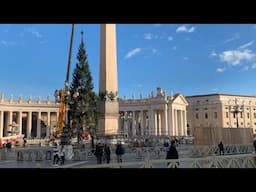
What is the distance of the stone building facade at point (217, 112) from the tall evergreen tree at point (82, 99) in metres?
49.4

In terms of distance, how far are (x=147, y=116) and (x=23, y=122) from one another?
28.8m

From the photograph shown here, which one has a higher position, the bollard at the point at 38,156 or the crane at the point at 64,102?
the crane at the point at 64,102

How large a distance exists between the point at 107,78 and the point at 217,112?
72372mm

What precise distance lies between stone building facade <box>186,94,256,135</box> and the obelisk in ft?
218

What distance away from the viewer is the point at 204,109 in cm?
9250

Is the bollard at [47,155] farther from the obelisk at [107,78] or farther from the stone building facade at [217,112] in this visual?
the stone building facade at [217,112]

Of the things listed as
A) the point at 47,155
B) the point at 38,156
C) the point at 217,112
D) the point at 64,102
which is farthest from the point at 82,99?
the point at 217,112

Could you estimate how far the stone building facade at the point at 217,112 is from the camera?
291 feet

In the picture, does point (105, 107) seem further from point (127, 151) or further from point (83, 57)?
point (83, 57)

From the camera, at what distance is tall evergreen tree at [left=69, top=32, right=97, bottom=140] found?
134ft

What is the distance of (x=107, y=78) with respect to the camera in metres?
22.2

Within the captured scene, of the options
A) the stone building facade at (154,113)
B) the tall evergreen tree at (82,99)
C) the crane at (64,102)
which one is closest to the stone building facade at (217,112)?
the stone building facade at (154,113)

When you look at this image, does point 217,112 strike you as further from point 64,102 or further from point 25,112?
point 64,102
